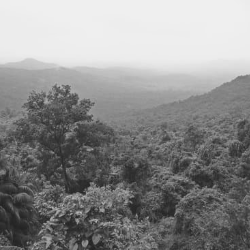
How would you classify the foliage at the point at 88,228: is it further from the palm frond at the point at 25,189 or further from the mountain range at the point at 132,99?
the mountain range at the point at 132,99

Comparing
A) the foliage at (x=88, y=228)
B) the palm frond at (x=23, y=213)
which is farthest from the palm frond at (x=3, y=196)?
the foliage at (x=88, y=228)

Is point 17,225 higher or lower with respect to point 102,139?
lower

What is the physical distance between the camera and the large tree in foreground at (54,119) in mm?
12367

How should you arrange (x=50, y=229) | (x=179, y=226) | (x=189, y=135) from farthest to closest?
(x=189, y=135) < (x=179, y=226) < (x=50, y=229)

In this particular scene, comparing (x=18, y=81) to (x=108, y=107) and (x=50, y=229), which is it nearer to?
(x=108, y=107)

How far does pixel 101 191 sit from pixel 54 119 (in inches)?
341

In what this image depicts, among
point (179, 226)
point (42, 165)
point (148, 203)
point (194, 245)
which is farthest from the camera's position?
point (148, 203)

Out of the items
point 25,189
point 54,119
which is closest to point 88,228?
point 25,189

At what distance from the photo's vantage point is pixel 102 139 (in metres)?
13.6

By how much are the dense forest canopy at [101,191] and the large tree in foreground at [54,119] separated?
47 millimetres

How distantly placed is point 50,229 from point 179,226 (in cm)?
865

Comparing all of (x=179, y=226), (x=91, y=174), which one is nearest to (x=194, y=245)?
(x=179, y=226)

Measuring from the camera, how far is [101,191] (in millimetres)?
→ 4312

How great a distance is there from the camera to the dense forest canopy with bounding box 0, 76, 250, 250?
3.87 meters
